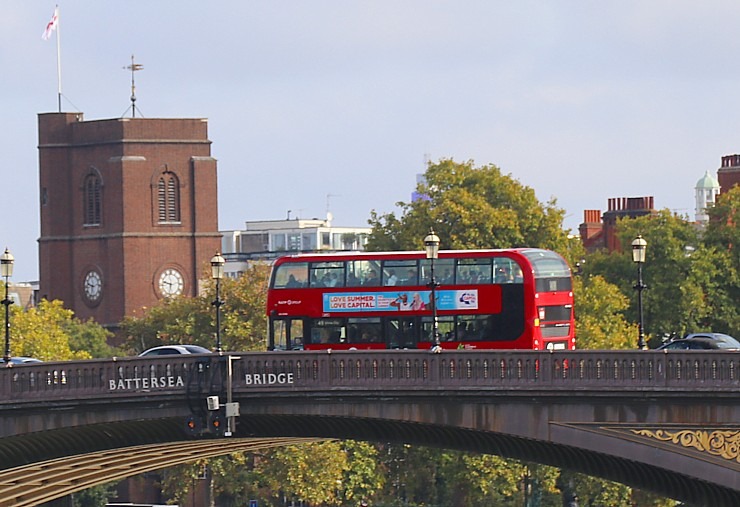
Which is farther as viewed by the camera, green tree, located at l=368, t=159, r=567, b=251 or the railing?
green tree, located at l=368, t=159, r=567, b=251

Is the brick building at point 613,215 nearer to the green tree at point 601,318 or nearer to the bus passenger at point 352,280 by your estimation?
the green tree at point 601,318

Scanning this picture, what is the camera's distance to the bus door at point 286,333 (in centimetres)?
7694

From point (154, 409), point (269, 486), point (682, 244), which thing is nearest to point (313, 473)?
point (269, 486)

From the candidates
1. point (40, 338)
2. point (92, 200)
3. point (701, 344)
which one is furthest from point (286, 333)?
point (92, 200)

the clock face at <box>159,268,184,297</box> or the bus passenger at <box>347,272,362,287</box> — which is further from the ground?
the bus passenger at <box>347,272,362,287</box>

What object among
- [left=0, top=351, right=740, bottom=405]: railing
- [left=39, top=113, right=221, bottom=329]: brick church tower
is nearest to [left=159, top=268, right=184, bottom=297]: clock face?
[left=39, top=113, right=221, bottom=329]: brick church tower

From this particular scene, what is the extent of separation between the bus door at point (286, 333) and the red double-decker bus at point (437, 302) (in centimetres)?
7

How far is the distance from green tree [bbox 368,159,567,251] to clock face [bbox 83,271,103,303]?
1697 inches

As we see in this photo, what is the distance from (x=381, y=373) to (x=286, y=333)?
54.7 feet

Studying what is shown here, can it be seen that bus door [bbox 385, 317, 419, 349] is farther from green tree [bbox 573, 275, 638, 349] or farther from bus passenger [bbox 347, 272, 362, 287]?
green tree [bbox 573, 275, 638, 349]

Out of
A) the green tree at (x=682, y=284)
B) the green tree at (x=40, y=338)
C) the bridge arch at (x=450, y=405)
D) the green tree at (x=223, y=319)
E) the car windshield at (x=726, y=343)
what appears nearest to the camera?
the bridge arch at (x=450, y=405)

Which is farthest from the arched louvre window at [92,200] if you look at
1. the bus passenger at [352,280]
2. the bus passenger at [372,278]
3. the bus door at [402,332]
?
the bus door at [402,332]

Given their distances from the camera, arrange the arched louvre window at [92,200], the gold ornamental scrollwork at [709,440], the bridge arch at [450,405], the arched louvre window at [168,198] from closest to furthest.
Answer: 1. the gold ornamental scrollwork at [709,440]
2. the bridge arch at [450,405]
3. the arched louvre window at [92,200]
4. the arched louvre window at [168,198]

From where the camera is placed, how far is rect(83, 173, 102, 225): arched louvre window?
509ft
